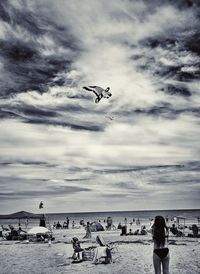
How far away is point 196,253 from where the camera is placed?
669 inches

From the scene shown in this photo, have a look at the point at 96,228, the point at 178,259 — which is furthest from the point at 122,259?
the point at 96,228

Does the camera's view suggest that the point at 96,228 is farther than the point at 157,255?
Yes

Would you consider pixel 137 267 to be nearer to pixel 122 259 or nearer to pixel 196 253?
pixel 122 259

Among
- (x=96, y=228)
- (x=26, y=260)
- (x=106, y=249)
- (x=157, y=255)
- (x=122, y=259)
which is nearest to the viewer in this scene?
(x=157, y=255)

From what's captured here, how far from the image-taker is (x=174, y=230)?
29.1 m

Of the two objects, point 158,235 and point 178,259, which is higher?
point 158,235

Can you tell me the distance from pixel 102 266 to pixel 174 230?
17333 mm

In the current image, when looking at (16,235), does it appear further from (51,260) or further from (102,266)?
(102,266)

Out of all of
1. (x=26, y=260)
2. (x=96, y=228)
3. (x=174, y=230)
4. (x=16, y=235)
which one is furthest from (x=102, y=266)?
(x=96, y=228)

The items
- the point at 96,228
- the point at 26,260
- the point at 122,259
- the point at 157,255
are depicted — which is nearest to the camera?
the point at 157,255

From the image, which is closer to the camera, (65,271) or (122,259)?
(65,271)

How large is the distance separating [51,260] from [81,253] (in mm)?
1462

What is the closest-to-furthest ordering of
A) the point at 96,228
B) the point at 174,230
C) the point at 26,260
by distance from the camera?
1. the point at 26,260
2. the point at 174,230
3. the point at 96,228

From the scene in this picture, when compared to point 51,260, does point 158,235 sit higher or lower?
higher
